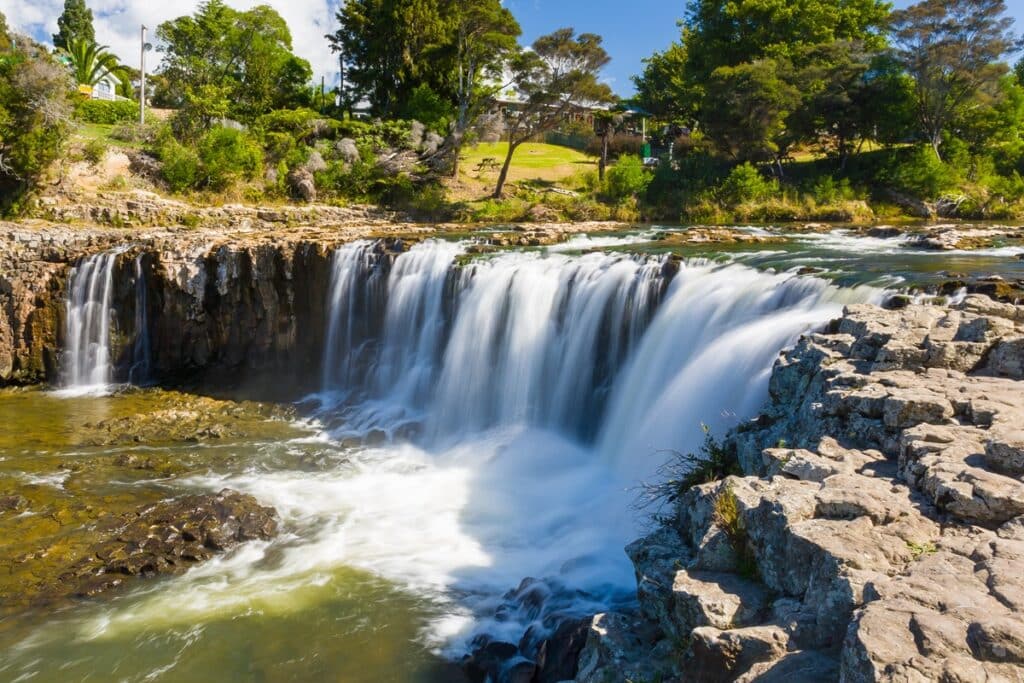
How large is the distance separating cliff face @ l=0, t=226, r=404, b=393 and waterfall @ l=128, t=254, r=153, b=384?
0.02 metres

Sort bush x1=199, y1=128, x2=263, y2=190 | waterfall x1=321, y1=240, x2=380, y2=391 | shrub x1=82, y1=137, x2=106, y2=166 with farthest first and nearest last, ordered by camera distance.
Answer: bush x1=199, y1=128, x2=263, y2=190 < shrub x1=82, y1=137, x2=106, y2=166 < waterfall x1=321, y1=240, x2=380, y2=391

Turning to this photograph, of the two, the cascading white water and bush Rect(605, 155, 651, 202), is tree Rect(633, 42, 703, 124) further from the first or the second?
the cascading white water

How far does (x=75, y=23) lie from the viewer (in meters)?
58.7

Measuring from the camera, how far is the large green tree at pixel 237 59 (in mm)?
42219

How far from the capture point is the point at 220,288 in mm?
17500

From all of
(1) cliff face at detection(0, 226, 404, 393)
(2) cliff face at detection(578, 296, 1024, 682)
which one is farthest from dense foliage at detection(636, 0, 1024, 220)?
(2) cliff face at detection(578, 296, 1024, 682)

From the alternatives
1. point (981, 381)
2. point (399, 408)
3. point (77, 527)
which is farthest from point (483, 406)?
point (981, 381)

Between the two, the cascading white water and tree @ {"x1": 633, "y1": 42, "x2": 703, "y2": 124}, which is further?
tree @ {"x1": 633, "y1": 42, "x2": 703, "y2": 124}

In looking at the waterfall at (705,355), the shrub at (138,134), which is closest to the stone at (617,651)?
the waterfall at (705,355)

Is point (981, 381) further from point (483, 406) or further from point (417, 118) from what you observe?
point (417, 118)

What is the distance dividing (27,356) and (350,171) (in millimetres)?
18639

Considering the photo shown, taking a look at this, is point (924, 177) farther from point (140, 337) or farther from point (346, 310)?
point (140, 337)

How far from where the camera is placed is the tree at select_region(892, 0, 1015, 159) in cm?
3011

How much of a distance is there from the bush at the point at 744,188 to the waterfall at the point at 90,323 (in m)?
24.1
